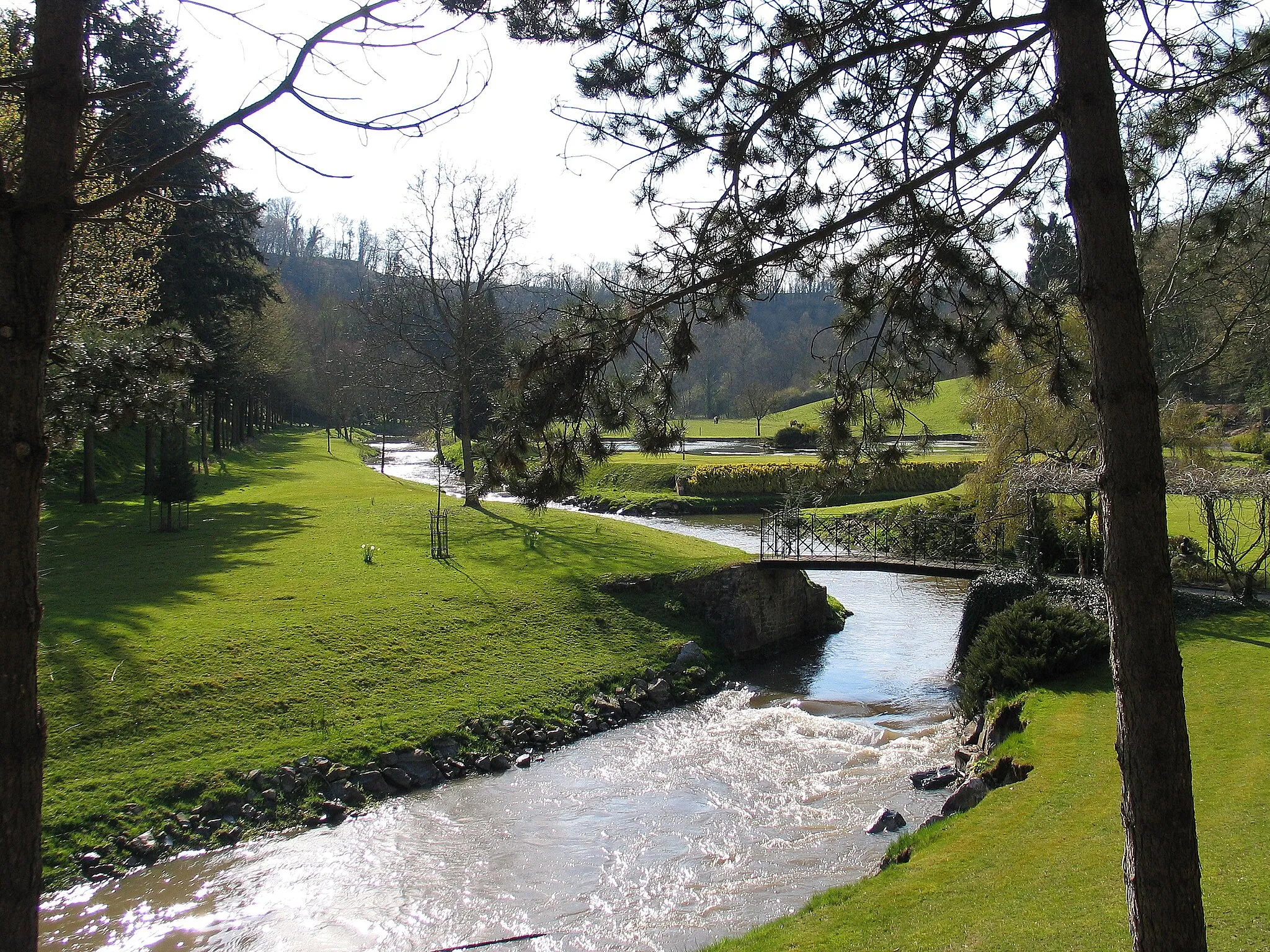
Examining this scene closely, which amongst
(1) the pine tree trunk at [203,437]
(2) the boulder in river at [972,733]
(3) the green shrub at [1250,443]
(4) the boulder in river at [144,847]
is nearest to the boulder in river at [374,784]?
(4) the boulder in river at [144,847]

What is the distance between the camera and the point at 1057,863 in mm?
7715

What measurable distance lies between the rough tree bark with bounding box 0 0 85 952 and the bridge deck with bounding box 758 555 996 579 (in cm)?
Answer: 1713

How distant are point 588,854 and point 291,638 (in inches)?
278

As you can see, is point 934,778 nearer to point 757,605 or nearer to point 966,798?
point 966,798

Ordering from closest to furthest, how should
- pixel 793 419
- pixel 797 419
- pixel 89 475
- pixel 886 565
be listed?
pixel 886 565 → pixel 89 475 → pixel 797 419 → pixel 793 419

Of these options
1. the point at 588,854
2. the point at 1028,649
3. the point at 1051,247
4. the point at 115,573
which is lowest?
the point at 588,854

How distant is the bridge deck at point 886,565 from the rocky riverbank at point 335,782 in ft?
18.2

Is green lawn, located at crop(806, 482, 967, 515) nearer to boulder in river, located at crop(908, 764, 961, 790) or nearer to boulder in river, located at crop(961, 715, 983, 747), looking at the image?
boulder in river, located at crop(961, 715, 983, 747)

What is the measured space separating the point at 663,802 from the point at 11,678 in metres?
9.68

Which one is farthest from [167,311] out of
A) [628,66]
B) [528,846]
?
[628,66]

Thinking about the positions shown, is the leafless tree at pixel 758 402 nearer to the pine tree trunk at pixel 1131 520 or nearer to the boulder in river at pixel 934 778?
the boulder in river at pixel 934 778

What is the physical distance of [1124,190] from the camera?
12.5 ft

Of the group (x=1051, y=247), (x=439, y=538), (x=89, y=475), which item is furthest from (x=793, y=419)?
(x=1051, y=247)

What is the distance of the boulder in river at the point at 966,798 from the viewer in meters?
10.3
